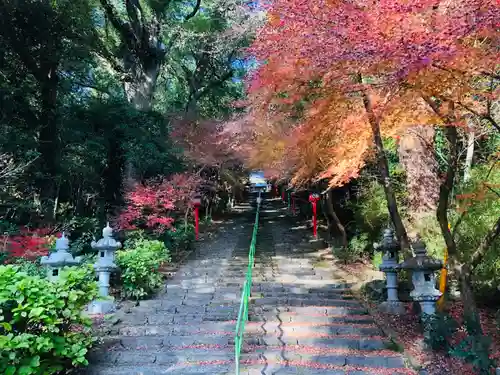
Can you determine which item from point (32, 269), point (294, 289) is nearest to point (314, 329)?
point (294, 289)

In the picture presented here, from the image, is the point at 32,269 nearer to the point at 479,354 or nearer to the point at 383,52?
the point at 383,52

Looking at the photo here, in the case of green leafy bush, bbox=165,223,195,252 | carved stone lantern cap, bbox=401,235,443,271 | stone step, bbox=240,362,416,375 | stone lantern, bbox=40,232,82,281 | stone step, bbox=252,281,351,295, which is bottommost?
stone step, bbox=240,362,416,375

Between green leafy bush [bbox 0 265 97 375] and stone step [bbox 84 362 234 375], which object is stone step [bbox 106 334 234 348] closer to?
stone step [bbox 84 362 234 375]

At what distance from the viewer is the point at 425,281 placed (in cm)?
585

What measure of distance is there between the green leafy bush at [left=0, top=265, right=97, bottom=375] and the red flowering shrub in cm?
757

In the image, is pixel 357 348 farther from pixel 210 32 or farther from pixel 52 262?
pixel 210 32

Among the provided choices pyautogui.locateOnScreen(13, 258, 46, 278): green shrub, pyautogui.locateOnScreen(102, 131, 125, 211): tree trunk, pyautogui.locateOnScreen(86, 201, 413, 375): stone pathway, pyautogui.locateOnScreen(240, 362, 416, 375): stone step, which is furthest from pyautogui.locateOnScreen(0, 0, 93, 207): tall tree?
pyautogui.locateOnScreen(240, 362, 416, 375): stone step

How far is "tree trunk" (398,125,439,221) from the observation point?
992 centimetres

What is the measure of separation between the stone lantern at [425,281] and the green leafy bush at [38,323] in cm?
423

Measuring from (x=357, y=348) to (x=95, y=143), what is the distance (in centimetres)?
1077

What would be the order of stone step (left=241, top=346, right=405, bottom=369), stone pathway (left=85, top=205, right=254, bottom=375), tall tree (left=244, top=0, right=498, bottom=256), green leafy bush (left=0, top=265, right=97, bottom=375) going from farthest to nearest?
stone step (left=241, top=346, right=405, bottom=369), stone pathway (left=85, top=205, right=254, bottom=375), tall tree (left=244, top=0, right=498, bottom=256), green leafy bush (left=0, top=265, right=97, bottom=375)

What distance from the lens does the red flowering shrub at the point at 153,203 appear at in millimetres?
12438

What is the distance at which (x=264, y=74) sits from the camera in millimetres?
6863

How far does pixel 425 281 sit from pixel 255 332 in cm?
245
